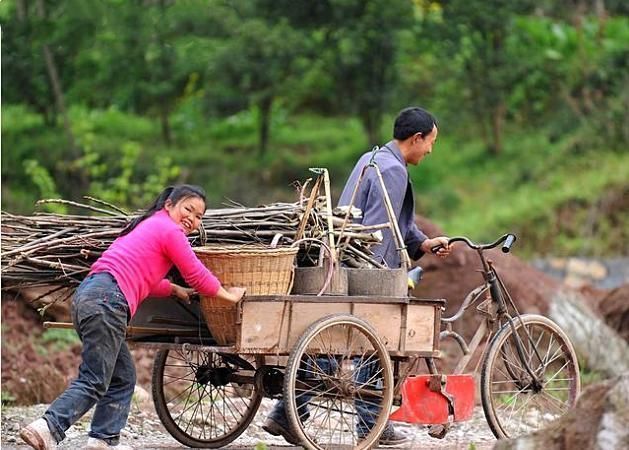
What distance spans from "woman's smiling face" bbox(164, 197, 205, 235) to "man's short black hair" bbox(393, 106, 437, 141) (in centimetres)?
164

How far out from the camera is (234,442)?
8609 mm

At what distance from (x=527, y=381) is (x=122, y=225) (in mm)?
2558

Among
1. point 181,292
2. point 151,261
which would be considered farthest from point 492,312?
point 151,261

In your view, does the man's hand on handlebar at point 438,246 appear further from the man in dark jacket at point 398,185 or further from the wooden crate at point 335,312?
the wooden crate at point 335,312

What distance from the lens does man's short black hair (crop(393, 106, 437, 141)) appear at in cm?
813

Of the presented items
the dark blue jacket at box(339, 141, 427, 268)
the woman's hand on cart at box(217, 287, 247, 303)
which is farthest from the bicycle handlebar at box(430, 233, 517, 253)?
the woman's hand on cart at box(217, 287, 247, 303)

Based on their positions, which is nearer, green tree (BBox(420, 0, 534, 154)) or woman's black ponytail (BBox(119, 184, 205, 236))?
woman's black ponytail (BBox(119, 184, 205, 236))

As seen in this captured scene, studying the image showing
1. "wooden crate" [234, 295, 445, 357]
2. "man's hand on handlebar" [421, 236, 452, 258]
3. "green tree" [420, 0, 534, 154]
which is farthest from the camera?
"green tree" [420, 0, 534, 154]

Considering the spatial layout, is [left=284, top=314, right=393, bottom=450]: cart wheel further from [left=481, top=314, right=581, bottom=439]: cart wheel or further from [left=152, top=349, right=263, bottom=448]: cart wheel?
[left=481, top=314, right=581, bottom=439]: cart wheel

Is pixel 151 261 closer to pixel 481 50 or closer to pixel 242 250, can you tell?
pixel 242 250

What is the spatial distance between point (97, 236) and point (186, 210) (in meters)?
0.65

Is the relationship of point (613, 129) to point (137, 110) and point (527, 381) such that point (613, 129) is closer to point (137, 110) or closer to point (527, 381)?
A: point (137, 110)

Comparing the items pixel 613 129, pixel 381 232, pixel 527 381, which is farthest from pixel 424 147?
pixel 613 129

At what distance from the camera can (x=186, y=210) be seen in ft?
23.1
